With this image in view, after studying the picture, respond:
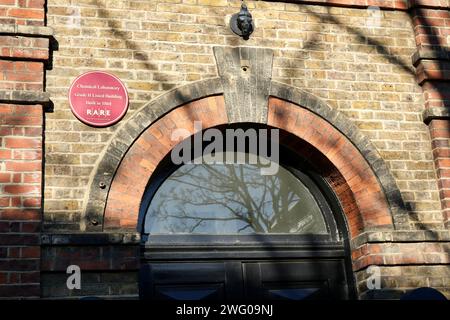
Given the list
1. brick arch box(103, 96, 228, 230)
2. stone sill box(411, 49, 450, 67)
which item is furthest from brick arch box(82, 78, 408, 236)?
stone sill box(411, 49, 450, 67)

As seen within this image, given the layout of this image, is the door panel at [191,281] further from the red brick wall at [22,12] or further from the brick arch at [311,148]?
the red brick wall at [22,12]

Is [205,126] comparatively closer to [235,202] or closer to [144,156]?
[144,156]

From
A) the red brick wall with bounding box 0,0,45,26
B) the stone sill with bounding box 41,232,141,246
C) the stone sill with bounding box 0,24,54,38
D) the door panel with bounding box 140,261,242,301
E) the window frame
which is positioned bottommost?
the door panel with bounding box 140,261,242,301

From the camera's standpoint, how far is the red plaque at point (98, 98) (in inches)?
220

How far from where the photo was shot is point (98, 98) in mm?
5664

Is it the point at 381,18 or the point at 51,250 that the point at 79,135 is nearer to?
the point at 51,250

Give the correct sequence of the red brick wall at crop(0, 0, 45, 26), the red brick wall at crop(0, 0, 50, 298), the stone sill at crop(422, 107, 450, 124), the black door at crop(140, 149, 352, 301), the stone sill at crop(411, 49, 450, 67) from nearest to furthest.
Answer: the red brick wall at crop(0, 0, 50, 298)
the red brick wall at crop(0, 0, 45, 26)
the black door at crop(140, 149, 352, 301)
the stone sill at crop(422, 107, 450, 124)
the stone sill at crop(411, 49, 450, 67)

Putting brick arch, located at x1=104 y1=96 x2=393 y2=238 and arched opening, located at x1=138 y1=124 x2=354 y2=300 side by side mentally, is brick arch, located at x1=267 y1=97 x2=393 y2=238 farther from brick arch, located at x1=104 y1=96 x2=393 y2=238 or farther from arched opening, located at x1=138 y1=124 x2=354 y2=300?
arched opening, located at x1=138 y1=124 x2=354 y2=300

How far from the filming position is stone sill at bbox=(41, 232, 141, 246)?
5.15 metres

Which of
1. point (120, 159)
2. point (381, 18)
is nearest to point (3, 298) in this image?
point (120, 159)

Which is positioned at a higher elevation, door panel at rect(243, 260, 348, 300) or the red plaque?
the red plaque

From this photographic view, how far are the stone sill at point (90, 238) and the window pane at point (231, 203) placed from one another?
1.93ft
